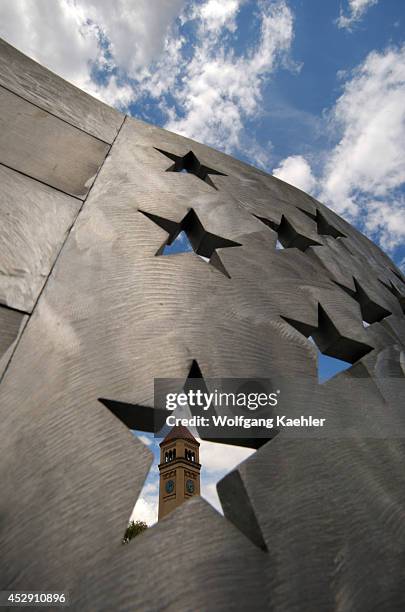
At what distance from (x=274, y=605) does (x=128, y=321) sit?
546mm

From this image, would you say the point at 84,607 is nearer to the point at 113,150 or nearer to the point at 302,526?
the point at 302,526

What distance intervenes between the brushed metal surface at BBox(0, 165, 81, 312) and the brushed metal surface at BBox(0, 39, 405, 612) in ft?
0.10

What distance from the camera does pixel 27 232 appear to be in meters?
0.93

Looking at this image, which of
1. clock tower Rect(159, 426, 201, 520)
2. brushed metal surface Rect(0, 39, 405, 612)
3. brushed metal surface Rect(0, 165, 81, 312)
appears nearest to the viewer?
brushed metal surface Rect(0, 39, 405, 612)

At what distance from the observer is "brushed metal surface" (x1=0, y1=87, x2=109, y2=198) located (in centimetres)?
109

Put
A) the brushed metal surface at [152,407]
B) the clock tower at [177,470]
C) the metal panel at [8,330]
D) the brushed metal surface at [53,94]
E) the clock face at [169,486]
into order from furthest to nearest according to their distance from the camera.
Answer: the clock face at [169,486] < the clock tower at [177,470] < the brushed metal surface at [53,94] < the metal panel at [8,330] < the brushed metal surface at [152,407]

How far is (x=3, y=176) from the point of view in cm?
101

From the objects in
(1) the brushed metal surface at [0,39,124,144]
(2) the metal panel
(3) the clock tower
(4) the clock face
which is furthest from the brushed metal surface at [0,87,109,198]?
(4) the clock face

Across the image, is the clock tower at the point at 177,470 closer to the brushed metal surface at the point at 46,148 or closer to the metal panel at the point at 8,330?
the brushed metal surface at the point at 46,148

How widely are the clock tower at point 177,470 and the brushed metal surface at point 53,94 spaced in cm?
2346

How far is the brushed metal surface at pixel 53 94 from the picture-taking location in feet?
4.33

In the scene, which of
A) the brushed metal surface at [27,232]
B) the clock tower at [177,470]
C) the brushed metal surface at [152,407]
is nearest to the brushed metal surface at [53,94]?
the brushed metal surface at [152,407]

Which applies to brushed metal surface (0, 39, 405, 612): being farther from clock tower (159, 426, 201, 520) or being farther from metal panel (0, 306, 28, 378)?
clock tower (159, 426, 201, 520)

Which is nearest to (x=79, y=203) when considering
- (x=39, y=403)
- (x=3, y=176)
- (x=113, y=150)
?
(x=3, y=176)
